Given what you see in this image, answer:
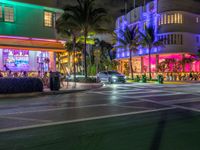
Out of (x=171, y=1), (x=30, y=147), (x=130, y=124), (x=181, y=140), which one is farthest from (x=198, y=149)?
(x=171, y=1)

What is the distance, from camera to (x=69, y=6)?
94.8 feet

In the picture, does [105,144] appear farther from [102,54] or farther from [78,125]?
[102,54]

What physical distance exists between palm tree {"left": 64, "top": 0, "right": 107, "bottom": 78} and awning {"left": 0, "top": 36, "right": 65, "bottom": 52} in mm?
5407

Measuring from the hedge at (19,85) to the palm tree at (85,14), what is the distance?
1111 cm

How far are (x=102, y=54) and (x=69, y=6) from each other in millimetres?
38682

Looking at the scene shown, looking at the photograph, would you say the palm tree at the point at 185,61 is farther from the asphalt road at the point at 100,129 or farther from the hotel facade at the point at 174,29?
the asphalt road at the point at 100,129

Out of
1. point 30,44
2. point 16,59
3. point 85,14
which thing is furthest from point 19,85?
point 85,14

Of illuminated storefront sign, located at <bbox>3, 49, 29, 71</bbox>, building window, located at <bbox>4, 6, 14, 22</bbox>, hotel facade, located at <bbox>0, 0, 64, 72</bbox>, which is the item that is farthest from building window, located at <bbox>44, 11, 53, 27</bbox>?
illuminated storefront sign, located at <bbox>3, 49, 29, 71</bbox>

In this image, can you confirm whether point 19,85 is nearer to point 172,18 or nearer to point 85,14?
point 85,14

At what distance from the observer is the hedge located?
1712 cm

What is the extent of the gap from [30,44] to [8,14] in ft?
10.3

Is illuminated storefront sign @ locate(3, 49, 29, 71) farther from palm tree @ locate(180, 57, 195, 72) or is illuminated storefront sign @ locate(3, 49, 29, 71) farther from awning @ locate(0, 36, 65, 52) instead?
palm tree @ locate(180, 57, 195, 72)

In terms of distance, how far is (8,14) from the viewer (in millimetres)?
22453

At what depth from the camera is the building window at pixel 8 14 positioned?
2233 centimetres
